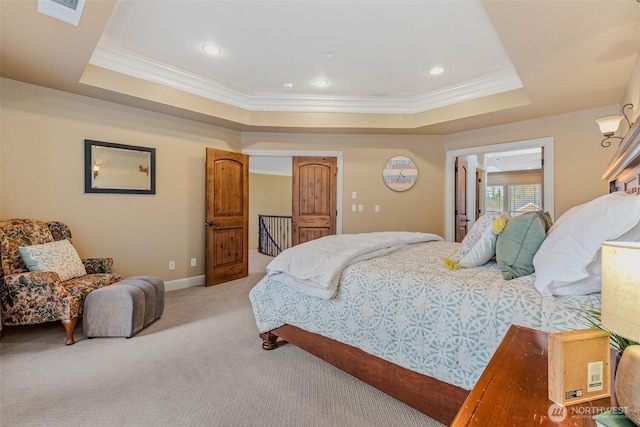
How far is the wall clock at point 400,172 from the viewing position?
4887 mm

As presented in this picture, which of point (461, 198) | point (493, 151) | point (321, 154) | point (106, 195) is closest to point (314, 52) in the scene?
point (321, 154)

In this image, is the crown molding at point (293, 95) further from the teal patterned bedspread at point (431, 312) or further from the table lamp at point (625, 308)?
the table lamp at point (625, 308)

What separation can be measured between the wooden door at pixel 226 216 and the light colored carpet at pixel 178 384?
5.42ft

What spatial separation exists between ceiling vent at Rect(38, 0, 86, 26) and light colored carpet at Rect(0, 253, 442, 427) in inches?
95.8

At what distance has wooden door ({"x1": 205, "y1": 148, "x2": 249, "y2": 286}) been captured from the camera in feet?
13.8

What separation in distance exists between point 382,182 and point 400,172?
1.10ft

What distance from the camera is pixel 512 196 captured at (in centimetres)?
1009

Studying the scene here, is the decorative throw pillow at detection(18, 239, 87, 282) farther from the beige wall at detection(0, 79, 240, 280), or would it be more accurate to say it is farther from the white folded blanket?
the white folded blanket

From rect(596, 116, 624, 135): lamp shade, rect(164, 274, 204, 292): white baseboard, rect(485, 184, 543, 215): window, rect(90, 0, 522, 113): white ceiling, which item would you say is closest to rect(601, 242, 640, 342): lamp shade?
rect(90, 0, 522, 113): white ceiling

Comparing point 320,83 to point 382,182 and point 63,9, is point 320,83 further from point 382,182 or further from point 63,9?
point 63,9

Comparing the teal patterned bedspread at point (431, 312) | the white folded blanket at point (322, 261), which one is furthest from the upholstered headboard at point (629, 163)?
the white folded blanket at point (322, 261)

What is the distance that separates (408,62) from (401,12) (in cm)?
92

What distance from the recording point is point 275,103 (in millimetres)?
4344

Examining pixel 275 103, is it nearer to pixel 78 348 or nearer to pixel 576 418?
pixel 78 348
